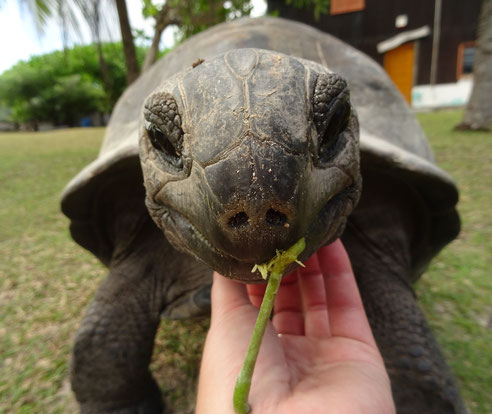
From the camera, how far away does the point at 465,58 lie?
45.1 feet

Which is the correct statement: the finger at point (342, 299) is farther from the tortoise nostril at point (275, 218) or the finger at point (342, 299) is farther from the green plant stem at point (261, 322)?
the tortoise nostril at point (275, 218)

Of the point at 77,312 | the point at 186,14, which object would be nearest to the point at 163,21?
the point at 186,14

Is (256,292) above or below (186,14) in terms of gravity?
below

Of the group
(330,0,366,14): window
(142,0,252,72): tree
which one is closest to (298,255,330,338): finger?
(142,0,252,72): tree

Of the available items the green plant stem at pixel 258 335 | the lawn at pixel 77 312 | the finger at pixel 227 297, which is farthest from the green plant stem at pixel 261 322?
the lawn at pixel 77 312

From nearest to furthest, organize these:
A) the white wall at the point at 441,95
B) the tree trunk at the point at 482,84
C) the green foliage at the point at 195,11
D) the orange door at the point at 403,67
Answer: the green foliage at the point at 195,11
the tree trunk at the point at 482,84
the white wall at the point at 441,95
the orange door at the point at 403,67

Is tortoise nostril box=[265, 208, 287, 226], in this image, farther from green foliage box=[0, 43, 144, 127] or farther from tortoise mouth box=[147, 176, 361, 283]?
green foliage box=[0, 43, 144, 127]

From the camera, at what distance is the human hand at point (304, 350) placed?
2.77 ft

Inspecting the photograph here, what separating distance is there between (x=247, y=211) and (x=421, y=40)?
1590 centimetres

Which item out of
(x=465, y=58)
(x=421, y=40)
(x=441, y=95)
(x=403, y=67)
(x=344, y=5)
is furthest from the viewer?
(x=403, y=67)

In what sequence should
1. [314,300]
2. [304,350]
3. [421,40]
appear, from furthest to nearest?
[421,40] → [314,300] → [304,350]

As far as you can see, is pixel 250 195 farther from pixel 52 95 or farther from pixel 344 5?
pixel 52 95

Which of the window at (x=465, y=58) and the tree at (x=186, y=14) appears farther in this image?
the window at (x=465, y=58)

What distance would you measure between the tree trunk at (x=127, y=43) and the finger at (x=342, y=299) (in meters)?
5.29
